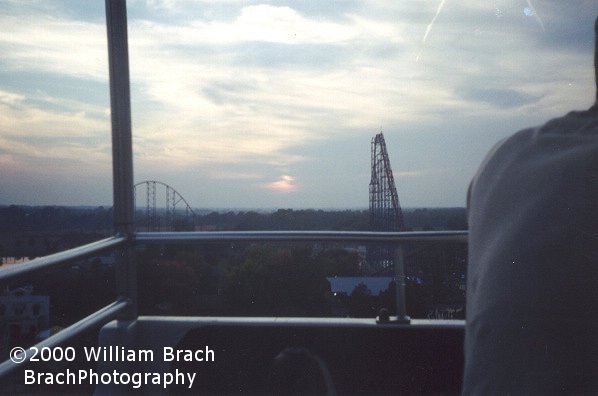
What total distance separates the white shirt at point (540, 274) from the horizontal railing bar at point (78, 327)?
153cm

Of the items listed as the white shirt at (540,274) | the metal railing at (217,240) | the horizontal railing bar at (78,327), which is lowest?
the horizontal railing bar at (78,327)

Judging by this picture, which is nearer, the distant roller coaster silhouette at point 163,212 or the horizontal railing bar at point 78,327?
the horizontal railing bar at point 78,327

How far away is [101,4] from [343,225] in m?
1.39

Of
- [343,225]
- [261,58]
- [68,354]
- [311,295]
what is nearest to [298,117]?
[261,58]

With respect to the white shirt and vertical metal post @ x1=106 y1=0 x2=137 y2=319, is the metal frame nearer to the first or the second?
vertical metal post @ x1=106 y1=0 x2=137 y2=319

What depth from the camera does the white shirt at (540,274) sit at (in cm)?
40

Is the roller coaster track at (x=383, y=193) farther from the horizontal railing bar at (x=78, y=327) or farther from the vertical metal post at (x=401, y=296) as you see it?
the horizontal railing bar at (x=78, y=327)

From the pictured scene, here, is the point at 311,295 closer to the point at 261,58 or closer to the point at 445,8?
the point at 261,58

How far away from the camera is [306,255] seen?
2.71m

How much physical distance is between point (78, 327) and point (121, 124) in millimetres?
897

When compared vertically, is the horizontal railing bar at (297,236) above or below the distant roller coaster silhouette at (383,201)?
below

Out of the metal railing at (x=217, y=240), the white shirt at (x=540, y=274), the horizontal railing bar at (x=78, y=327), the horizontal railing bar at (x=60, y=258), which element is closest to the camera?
the white shirt at (x=540, y=274)

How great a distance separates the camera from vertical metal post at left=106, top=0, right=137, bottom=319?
2.55 meters

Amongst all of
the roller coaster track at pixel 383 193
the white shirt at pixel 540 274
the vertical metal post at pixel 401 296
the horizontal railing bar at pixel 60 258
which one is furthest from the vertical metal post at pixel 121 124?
the white shirt at pixel 540 274
